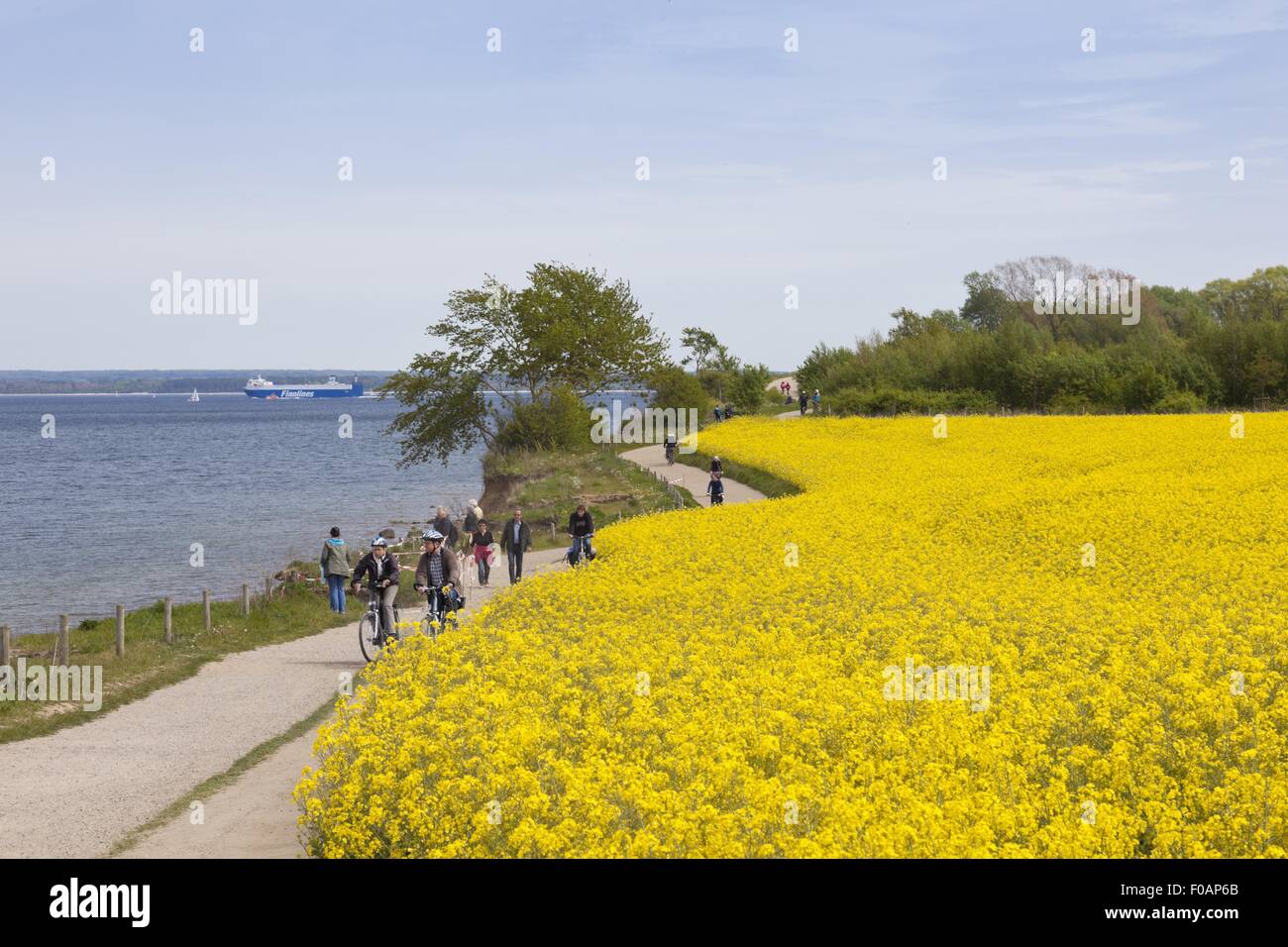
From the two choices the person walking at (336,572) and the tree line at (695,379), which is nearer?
the person walking at (336,572)

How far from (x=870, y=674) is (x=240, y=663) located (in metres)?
10.6

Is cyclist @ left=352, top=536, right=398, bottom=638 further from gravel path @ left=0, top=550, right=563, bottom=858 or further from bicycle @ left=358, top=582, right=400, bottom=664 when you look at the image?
gravel path @ left=0, top=550, right=563, bottom=858

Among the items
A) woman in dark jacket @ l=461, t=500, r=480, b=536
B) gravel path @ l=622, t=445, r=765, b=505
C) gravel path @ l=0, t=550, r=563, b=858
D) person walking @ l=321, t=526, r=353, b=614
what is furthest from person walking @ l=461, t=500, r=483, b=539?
gravel path @ l=622, t=445, r=765, b=505

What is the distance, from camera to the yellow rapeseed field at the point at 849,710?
972 cm

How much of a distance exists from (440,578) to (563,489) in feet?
101

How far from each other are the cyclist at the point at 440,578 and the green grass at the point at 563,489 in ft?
54.5

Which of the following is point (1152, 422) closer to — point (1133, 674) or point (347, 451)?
point (1133, 674)

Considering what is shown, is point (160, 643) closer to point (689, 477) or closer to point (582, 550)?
point (582, 550)

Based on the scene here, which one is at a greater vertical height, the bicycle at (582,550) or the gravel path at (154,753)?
the bicycle at (582,550)

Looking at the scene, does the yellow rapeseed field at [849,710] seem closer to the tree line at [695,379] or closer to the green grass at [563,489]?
the green grass at [563,489]

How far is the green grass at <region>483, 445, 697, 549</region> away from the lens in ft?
143

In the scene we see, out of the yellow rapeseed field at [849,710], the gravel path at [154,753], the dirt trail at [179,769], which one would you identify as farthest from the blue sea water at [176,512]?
the yellow rapeseed field at [849,710]

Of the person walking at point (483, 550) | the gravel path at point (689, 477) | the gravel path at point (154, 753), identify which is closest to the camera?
the gravel path at point (154, 753)
